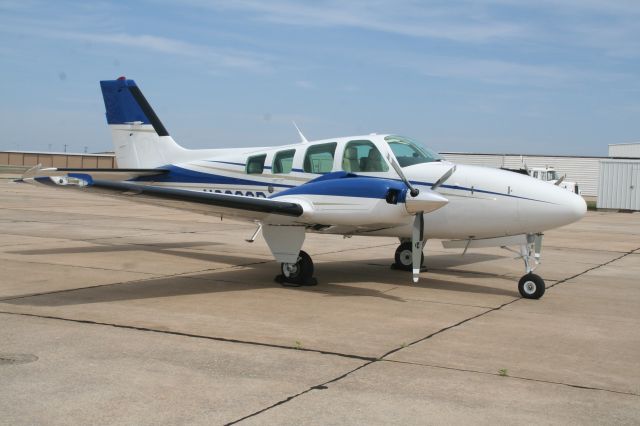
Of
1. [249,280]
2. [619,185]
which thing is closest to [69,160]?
[619,185]

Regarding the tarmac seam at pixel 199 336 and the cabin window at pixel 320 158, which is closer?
the tarmac seam at pixel 199 336

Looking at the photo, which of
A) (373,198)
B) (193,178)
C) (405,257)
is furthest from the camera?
(193,178)

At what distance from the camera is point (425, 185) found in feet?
36.0

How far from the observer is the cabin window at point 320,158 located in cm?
1181

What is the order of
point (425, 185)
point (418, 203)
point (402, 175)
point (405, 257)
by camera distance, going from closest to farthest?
point (418, 203) < point (402, 175) < point (425, 185) < point (405, 257)

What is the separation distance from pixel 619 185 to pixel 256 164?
33988mm

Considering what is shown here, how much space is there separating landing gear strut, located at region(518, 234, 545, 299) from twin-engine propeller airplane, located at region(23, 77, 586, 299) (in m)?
0.01

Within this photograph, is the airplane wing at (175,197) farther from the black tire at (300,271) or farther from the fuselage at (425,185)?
the black tire at (300,271)

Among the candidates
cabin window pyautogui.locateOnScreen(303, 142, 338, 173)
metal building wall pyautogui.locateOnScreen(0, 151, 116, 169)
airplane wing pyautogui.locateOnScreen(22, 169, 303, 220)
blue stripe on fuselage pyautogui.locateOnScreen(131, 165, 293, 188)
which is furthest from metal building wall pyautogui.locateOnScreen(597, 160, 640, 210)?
metal building wall pyautogui.locateOnScreen(0, 151, 116, 169)

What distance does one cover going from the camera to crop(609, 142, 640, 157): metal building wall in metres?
62.7

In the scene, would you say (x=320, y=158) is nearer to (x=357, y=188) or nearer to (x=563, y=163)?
(x=357, y=188)

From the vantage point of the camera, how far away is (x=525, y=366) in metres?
6.85

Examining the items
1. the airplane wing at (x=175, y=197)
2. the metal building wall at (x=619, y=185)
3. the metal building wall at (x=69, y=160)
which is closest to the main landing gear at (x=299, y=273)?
the airplane wing at (x=175, y=197)

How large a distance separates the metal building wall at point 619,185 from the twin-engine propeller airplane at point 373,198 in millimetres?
33158
